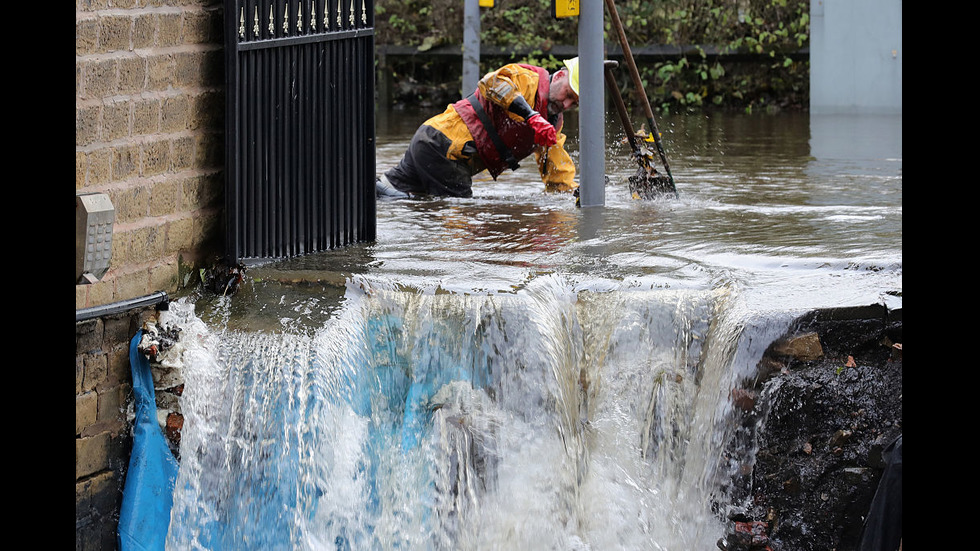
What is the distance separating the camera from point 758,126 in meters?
14.2

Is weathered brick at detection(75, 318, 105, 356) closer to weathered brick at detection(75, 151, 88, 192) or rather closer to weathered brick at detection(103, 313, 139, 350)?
weathered brick at detection(103, 313, 139, 350)

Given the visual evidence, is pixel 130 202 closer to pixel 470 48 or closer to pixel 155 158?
pixel 155 158

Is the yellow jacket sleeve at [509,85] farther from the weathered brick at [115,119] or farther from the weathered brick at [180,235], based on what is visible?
the weathered brick at [115,119]

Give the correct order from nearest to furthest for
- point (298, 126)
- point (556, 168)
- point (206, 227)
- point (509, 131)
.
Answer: point (206, 227) < point (298, 126) < point (509, 131) < point (556, 168)

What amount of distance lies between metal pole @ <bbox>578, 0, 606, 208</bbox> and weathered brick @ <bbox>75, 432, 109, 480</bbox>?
3906mm

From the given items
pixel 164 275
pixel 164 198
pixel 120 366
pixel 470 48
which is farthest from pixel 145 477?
pixel 470 48

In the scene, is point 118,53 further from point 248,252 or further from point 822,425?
point 822,425

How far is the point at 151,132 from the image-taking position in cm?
510

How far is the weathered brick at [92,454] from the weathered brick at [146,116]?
1.29 m

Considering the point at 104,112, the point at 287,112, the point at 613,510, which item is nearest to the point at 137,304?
the point at 104,112

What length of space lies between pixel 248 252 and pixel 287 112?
725 millimetres

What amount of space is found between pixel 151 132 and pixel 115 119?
0.26m

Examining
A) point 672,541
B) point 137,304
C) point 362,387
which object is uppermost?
point 137,304

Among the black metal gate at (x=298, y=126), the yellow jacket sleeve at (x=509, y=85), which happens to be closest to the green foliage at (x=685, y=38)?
the yellow jacket sleeve at (x=509, y=85)
